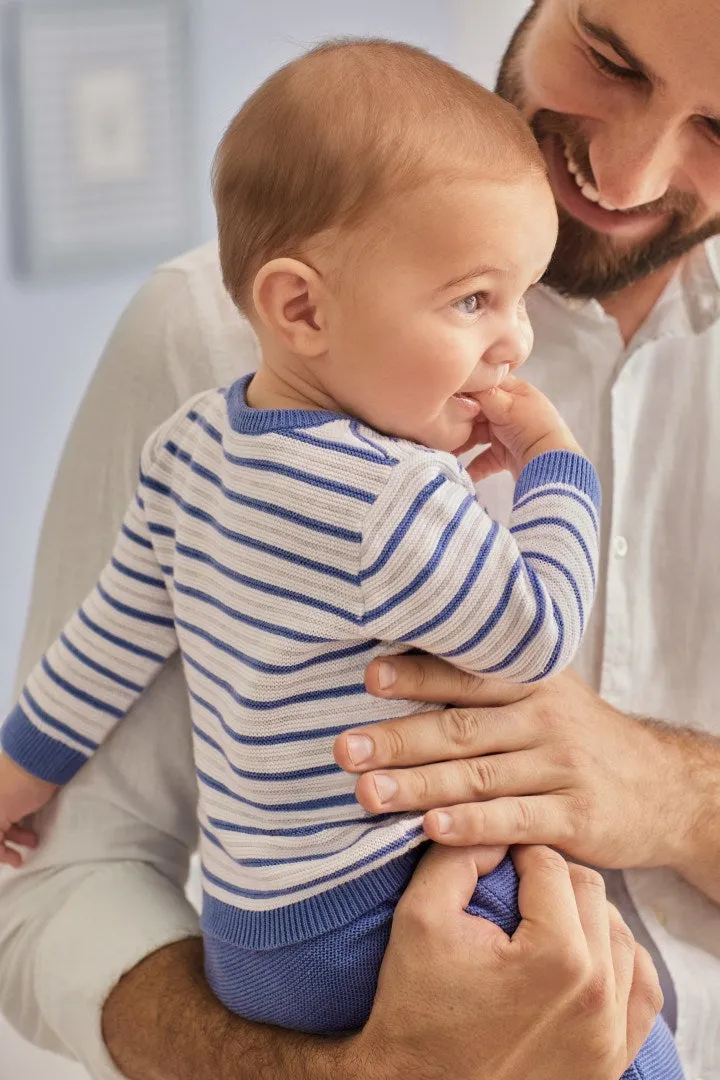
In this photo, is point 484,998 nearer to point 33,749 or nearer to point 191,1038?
point 191,1038

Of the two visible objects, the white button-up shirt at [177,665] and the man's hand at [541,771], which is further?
the white button-up shirt at [177,665]

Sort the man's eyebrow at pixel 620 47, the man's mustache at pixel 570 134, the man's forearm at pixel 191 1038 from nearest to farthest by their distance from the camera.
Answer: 1. the man's forearm at pixel 191 1038
2. the man's eyebrow at pixel 620 47
3. the man's mustache at pixel 570 134

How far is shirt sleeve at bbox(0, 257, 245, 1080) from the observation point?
3.76 ft

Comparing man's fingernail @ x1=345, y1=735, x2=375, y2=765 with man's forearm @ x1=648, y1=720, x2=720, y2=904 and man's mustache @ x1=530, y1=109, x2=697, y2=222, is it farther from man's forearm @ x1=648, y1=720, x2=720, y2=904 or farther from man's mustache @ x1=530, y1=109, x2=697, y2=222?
man's mustache @ x1=530, y1=109, x2=697, y2=222

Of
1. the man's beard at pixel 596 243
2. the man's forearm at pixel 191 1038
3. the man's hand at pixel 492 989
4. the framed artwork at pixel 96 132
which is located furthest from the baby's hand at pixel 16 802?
the framed artwork at pixel 96 132

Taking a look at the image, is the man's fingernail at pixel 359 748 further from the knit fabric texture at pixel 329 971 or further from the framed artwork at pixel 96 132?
the framed artwork at pixel 96 132

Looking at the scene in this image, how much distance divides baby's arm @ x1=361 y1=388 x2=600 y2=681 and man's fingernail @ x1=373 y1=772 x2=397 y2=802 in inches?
3.8

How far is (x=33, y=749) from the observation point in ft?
3.76

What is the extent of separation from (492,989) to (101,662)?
1.40 feet

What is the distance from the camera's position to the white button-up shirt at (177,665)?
3.86ft

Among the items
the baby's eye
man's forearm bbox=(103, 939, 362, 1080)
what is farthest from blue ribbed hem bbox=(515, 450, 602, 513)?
man's forearm bbox=(103, 939, 362, 1080)

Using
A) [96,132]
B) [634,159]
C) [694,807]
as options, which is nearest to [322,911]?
[694,807]

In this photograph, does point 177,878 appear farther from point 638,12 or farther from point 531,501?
point 638,12

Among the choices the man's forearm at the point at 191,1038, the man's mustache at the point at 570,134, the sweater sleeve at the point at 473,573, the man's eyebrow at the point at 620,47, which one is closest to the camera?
the sweater sleeve at the point at 473,573
